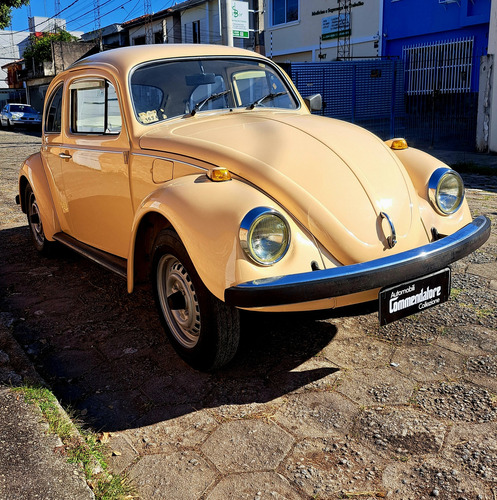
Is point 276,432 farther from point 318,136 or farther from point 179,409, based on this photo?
point 318,136

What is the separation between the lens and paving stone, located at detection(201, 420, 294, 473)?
2271 millimetres

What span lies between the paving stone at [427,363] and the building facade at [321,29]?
57.1 feet

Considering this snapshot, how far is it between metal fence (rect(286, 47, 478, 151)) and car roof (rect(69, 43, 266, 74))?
26.4 ft

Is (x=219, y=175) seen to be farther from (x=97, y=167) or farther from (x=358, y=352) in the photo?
(x=97, y=167)

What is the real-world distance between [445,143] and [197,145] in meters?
11.6

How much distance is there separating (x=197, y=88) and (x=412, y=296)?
2.07 metres

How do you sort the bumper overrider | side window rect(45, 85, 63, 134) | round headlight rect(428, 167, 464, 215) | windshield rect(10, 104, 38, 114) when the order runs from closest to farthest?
the bumper overrider
round headlight rect(428, 167, 464, 215)
side window rect(45, 85, 63, 134)
windshield rect(10, 104, 38, 114)

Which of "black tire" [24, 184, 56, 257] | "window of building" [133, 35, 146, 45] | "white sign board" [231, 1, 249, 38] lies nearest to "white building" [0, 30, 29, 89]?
"window of building" [133, 35, 146, 45]

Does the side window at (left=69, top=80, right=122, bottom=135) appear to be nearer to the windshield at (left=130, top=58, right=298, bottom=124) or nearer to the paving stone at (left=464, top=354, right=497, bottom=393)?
the windshield at (left=130, top=58, right=298, bottom=124)

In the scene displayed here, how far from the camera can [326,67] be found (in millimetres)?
12812

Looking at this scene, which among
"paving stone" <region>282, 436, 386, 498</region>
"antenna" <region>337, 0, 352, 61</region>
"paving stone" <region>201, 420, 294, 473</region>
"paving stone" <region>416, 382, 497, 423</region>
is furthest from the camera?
"antenna" <region>337, 0, 352, 61</region>

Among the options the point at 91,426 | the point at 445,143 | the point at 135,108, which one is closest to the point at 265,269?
the point at 91,426

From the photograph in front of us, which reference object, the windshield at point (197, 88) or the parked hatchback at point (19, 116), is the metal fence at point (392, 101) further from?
the parked hatchback at point (19, 116)

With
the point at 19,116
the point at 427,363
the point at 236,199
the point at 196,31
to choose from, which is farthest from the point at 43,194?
the point at 196,31
